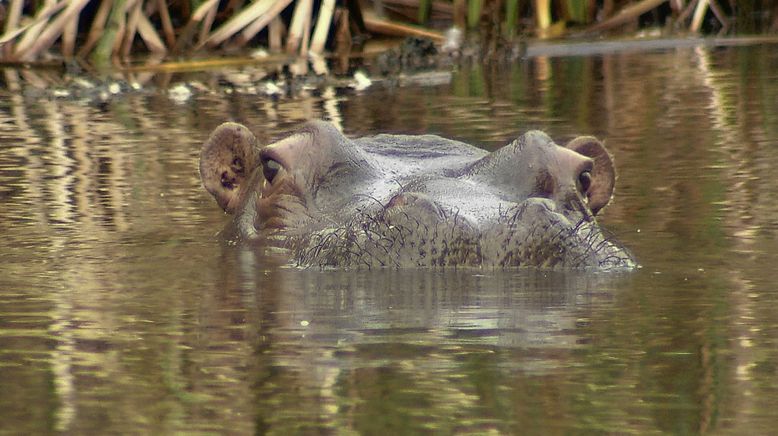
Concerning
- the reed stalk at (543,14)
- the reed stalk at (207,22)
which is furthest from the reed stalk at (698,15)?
the reed stalk at (207,22)

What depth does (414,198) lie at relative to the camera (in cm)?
422

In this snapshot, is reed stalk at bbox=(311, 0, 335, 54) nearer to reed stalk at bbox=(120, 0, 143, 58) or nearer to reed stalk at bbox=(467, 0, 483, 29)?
reed stalk at bbox=(467, 0, 483, 29)

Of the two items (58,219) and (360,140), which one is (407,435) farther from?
(58,219)

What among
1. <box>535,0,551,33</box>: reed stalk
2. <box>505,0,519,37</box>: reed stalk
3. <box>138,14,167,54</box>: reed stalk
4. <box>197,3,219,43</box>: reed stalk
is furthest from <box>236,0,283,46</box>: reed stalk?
<box>535,0,551,33</box>: reed stalk

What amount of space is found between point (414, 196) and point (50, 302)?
0.91m

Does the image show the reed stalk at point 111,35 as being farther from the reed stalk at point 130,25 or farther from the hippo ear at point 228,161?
the hippo ear at point 228,161

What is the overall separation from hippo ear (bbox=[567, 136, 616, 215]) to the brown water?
0.16m

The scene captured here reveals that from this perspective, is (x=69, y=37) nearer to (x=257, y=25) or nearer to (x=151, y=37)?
(x=151, y=37)

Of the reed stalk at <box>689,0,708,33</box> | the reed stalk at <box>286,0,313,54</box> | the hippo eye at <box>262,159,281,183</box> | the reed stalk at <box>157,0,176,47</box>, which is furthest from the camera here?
the reed stalk at <box>689,0,708,33</box>

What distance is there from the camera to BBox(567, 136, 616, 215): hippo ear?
16.8 ft

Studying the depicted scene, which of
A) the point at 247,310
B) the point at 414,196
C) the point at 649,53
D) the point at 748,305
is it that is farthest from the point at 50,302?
the point at 649,53

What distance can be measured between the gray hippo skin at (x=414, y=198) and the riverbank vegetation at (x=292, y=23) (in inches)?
230

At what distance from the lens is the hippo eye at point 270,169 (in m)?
5.08

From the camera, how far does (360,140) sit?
545 centimetres
